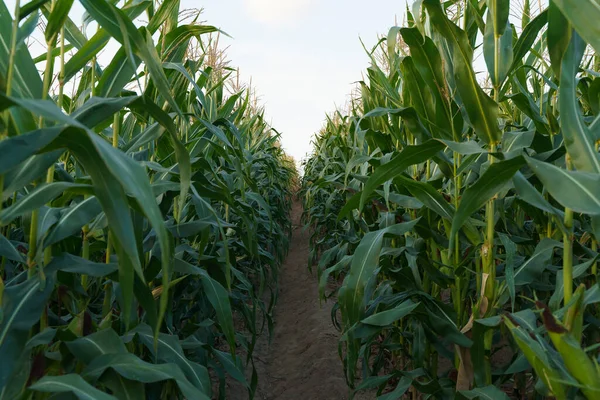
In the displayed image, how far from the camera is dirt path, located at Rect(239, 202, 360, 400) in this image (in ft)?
8.53

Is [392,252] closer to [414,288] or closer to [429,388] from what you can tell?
[414,288]

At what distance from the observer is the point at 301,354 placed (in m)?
3.08

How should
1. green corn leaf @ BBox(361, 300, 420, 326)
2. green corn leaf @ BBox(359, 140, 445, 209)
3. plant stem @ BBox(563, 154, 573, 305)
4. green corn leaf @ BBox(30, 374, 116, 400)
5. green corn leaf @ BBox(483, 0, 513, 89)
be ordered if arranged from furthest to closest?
1. green corn leaf @ BBox(361, 300, 420, 326)
2. green corn leaf @ BBox(483, 0, 513, 89)
3. green corn leaf @ BBox(359, 140, 445, 209)
4. plant stem @ BBox(563, 154, 573, 305)
5. green corn leaf @ BBox(30, 374, 116, 400)

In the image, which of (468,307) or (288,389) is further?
(288,389)

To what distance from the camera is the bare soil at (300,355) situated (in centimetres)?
259

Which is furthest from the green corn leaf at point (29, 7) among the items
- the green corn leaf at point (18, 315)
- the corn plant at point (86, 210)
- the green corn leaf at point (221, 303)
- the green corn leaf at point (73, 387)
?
the green corn leaf at point (221, 303)

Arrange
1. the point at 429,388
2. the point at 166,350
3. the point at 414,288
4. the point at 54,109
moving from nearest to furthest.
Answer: the point at 54,109 < the point at 166,350 < the point at 429,388 < the point at 414,288

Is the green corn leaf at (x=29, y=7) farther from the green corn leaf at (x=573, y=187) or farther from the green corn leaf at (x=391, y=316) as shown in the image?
the green corn leaf at (x=391, y=316)

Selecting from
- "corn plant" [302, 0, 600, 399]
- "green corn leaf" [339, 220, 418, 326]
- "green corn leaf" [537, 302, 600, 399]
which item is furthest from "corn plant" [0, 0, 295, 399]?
"green corn leaf" [537, 302, 600, 399]

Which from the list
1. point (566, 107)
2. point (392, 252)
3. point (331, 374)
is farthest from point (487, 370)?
point (331, 374)

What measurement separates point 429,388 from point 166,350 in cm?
Result: 87

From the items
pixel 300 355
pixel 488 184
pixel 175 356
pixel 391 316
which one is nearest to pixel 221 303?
pixel 175 356

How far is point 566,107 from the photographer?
928 mm

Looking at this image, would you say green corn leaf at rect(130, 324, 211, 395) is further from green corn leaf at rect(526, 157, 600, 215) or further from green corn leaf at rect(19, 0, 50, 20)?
green corn leaf at rect(526, 157, 600, 215)
